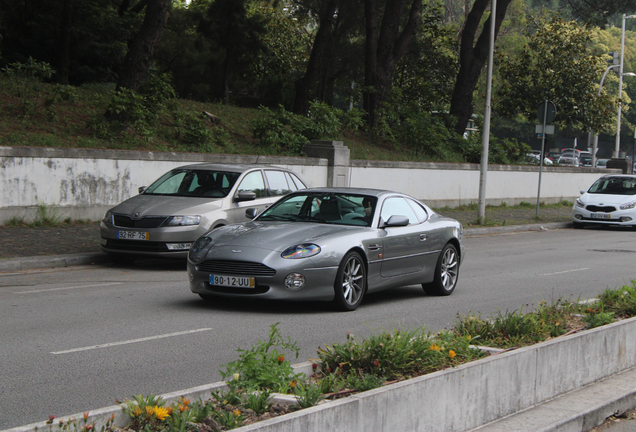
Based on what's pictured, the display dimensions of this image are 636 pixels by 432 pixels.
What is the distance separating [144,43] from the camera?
20.1m

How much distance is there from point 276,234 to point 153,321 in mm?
1654

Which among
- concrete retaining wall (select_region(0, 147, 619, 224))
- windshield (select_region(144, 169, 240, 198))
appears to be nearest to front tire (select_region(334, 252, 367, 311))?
windshield (select_region(144, 169, 240, 198))

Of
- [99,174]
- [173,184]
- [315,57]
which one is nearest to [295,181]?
[173,184]

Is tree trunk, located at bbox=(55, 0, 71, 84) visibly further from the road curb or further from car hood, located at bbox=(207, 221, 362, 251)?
car hood, located at bbox=(207, 221, 362, 251)

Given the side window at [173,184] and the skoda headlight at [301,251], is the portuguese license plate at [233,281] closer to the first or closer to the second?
the skoda headlight at [301,251]

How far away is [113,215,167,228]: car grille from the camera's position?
1208 cm

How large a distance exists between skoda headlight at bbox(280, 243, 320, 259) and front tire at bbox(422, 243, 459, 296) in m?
2.54

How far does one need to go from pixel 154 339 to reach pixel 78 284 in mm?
3900

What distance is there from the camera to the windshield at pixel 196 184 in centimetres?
1312

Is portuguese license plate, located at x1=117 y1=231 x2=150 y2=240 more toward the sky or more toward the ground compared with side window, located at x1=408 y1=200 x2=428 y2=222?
more toward the ground

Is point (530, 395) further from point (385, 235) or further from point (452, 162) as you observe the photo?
point (452, 162)

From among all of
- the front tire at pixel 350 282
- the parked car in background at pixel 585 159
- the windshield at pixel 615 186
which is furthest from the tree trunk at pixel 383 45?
the parked car in background at pixel 585 159

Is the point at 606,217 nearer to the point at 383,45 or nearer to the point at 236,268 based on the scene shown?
the point at 383,45

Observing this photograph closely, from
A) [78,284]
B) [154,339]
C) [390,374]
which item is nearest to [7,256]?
[78,284]
